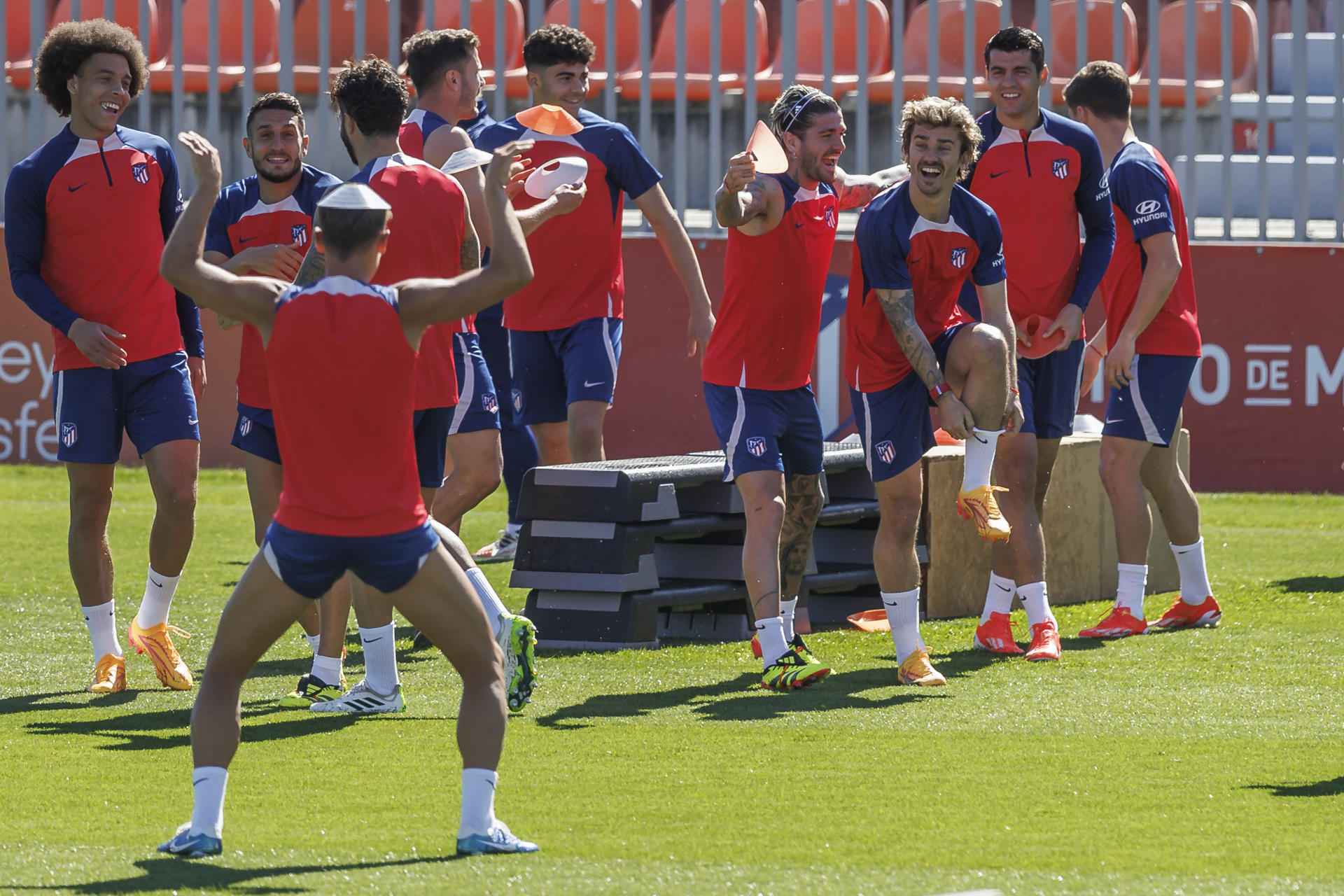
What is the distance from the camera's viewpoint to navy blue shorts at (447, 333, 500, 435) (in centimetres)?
689

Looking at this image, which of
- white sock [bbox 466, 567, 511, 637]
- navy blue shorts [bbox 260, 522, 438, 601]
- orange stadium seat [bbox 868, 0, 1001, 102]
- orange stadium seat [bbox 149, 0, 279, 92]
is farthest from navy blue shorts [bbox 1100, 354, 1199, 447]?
orange stadium seat [bbox 149, 0, 279, 92]

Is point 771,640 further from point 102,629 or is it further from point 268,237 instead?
point 102,629

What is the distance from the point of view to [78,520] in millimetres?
6500

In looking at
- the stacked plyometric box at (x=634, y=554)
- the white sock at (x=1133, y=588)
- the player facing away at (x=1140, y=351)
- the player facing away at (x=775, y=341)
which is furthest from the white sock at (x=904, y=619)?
the white sock at (x=1133, y=588)

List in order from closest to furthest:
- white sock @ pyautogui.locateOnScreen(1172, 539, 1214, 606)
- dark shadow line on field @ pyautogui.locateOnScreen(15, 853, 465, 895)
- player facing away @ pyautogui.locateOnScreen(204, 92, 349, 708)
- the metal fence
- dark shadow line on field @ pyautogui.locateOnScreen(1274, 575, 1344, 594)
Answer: dark shadow line on field @ pyautogui.locateOnScreen(15, 853, 465, 895), player facing away @ pyautogui.locateOnScreen(204, 92, 349, 708), white sock @ pyautogui.locateOnScreen(1172, 539, 1214, 606), dark shadow line on field @ pyautogui.locateOnScreen(1274, 575, 1344, 594), the metal fence

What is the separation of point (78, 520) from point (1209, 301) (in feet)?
26.9

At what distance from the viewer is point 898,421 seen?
6598mm

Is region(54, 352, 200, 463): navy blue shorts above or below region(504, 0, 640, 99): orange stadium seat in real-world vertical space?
below

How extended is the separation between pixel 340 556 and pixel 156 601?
264 centimetres

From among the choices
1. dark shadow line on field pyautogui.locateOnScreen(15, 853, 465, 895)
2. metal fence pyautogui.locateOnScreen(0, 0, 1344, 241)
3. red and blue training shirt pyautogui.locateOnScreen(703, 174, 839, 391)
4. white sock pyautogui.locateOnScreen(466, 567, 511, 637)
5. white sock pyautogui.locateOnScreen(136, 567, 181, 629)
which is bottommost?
dark shadow line on field pyautogui.locateOnScreen(15, 853, 465, 895)

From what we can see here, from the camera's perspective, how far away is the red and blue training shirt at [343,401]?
13.3ft

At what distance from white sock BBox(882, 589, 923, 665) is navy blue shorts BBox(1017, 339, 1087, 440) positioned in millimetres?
1125

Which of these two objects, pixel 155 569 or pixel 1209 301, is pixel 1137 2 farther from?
pixel 155 569

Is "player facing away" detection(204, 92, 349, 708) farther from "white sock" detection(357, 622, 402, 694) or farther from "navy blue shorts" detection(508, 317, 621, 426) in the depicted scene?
"navy blue shorts" detection(508, 317, 621, 426)
